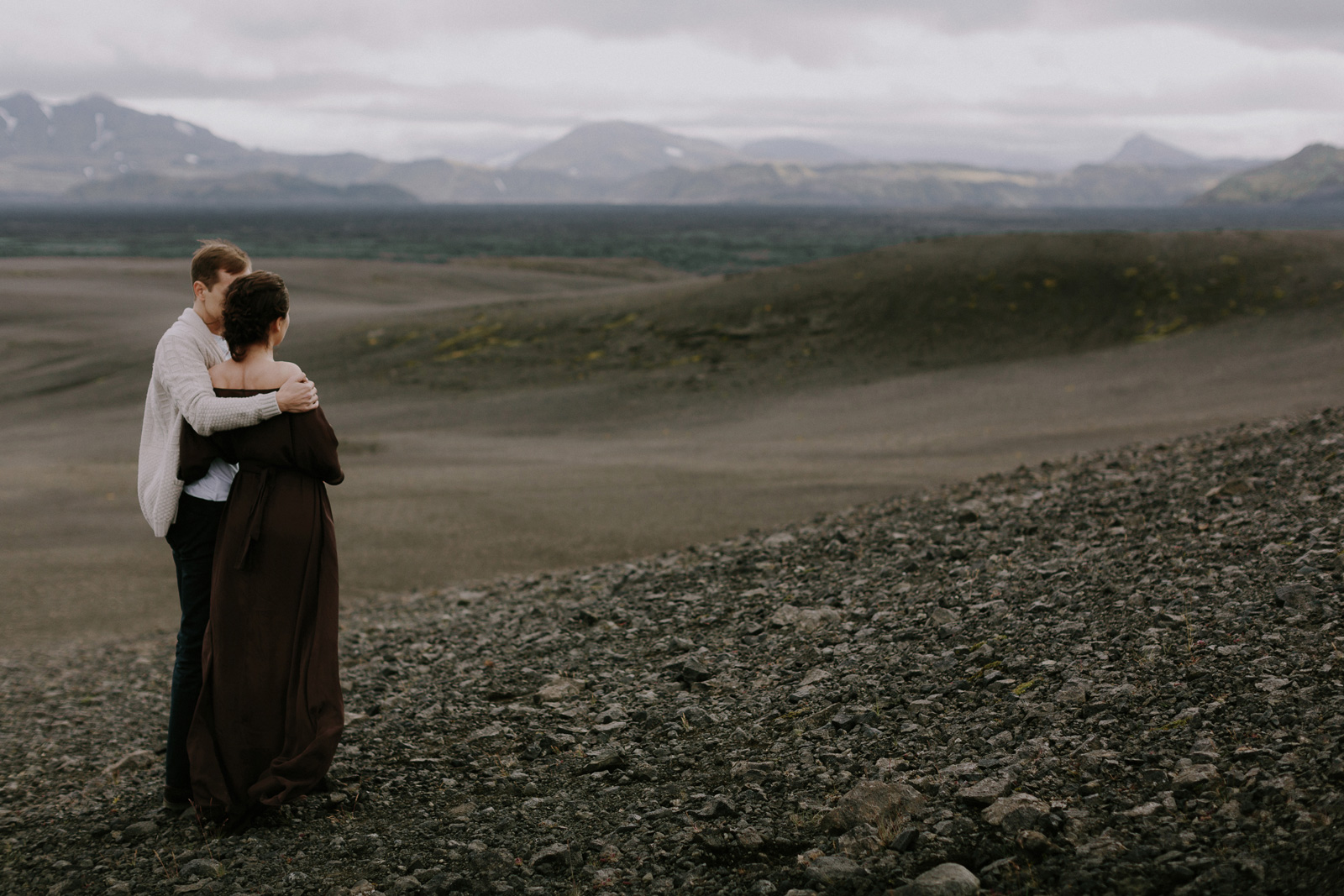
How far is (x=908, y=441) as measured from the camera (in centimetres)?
1677

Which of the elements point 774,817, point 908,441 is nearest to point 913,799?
point 774,817

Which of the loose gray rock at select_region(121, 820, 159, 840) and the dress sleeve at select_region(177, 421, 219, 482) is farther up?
the dress sleeve at select_region(177, 421, 219, 482)

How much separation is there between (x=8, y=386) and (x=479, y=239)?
9839 cm

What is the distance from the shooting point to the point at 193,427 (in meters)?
4.14

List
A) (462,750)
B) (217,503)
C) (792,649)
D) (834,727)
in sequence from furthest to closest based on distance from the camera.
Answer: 1. (792,649)
2. (462,750)
3. (834,727)
4. (217,503)

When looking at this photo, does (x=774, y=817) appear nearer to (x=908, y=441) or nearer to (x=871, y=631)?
(x=871, y=631)

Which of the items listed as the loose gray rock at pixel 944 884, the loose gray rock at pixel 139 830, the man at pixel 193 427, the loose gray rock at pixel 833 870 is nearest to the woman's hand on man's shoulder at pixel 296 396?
the man at pixel 193 427

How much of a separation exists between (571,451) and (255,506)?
46.5ft

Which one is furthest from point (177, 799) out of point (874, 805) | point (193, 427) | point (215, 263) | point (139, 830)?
point (874, 805)

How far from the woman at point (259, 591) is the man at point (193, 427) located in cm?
8

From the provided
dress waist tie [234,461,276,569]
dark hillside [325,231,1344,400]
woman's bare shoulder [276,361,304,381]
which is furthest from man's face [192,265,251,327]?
dark hillside [325,231,1344,400]

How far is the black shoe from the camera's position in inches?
178

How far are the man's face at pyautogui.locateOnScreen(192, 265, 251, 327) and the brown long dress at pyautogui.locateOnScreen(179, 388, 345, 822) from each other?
0.38m

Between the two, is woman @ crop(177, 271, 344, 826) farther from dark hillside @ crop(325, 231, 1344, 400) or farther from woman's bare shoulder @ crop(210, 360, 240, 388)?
dark hillside @ crop(325, 231, 1344, 400)
